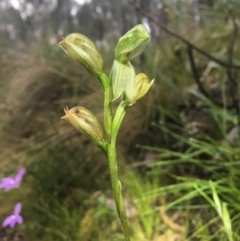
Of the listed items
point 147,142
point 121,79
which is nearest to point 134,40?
point 121,79

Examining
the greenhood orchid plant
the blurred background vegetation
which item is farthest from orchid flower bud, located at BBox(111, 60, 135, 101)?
the blurred background vegetation

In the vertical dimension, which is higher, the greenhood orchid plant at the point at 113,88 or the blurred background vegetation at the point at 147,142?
the greenhood orchid plant at the point at 113,88

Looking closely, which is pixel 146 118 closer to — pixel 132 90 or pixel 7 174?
pixel 7 174

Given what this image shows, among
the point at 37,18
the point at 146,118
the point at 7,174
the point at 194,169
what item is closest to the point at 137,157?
the point at 146,118

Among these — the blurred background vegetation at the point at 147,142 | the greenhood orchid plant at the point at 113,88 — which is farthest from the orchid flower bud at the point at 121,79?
the blurred background vegetation at the point at 147,142

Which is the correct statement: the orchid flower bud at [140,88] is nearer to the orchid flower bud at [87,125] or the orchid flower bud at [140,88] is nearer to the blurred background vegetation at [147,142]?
the orchid flower bud at [87,125]

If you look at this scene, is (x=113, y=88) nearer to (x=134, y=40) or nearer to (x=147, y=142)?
(x=134, y=40)

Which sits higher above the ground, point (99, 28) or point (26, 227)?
point (99, 28)

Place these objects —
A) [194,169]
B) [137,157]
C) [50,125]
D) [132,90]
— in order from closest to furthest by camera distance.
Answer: [132,90], [194,169], [137,157], [50,125]
